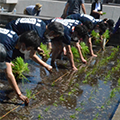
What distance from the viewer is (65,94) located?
4863mm

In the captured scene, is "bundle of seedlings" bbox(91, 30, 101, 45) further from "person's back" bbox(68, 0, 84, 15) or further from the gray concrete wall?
the gray concrete wall

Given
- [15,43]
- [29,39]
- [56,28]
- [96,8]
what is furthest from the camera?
[96,8]

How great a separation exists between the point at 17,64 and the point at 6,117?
170 centimetres

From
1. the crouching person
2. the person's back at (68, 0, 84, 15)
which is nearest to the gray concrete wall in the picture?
the person's back at (68, 0, 84, 15)

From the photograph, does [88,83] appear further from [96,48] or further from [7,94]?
[96,48]

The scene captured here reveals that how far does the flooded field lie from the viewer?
13.3 feet

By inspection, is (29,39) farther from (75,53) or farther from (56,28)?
(75,53)

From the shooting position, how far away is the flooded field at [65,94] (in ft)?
13.3

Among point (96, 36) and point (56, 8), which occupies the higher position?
point (56, 8)

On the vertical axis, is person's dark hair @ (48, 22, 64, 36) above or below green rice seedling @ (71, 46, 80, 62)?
above

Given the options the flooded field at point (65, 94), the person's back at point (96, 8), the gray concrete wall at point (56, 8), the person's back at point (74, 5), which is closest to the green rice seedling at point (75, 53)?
the flooded field at point (65, 94)

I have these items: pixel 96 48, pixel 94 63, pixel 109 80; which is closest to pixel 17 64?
pixel 109 80

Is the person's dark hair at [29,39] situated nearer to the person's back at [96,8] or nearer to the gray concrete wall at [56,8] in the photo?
the person's back at [96,8]

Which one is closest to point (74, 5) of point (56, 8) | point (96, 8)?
point (96, 8)
